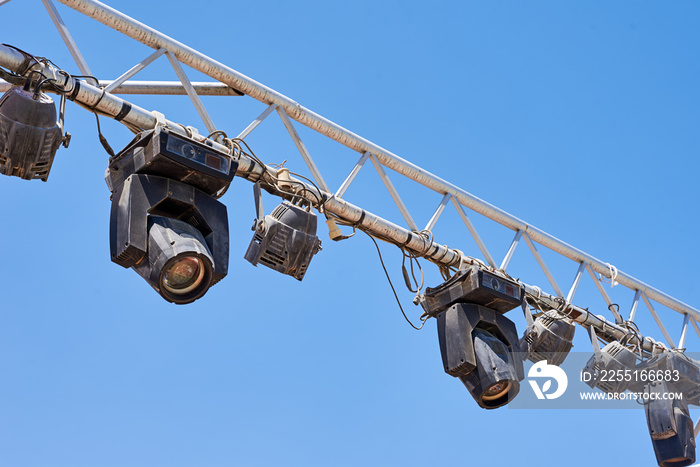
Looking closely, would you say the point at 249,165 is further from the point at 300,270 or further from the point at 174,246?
the point at 174,246

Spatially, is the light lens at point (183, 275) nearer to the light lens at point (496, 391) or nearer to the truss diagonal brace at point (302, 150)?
the truss diagonal brace at point (302, 150)

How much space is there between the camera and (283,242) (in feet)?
16.7

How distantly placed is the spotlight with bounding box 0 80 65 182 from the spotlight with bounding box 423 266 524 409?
2769mm

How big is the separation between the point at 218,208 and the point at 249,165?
0.80m

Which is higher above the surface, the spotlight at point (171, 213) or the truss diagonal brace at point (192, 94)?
the truss diagonal brace at point (192, 94)

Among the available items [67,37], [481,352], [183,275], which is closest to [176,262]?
[183,275]

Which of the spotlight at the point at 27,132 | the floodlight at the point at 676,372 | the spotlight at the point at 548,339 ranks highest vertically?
the floodlight at the point at 676,372

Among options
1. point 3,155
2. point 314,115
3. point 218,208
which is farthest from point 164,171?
point 314,115

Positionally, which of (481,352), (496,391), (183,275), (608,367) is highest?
(608,367)

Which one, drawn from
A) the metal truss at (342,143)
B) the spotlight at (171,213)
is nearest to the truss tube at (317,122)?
the metal truss at (342,143)

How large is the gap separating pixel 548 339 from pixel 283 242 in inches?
108

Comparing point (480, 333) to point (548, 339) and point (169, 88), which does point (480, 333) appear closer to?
point (548, 339)

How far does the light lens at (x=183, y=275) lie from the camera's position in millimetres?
4379

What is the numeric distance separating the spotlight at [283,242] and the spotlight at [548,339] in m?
2.33
